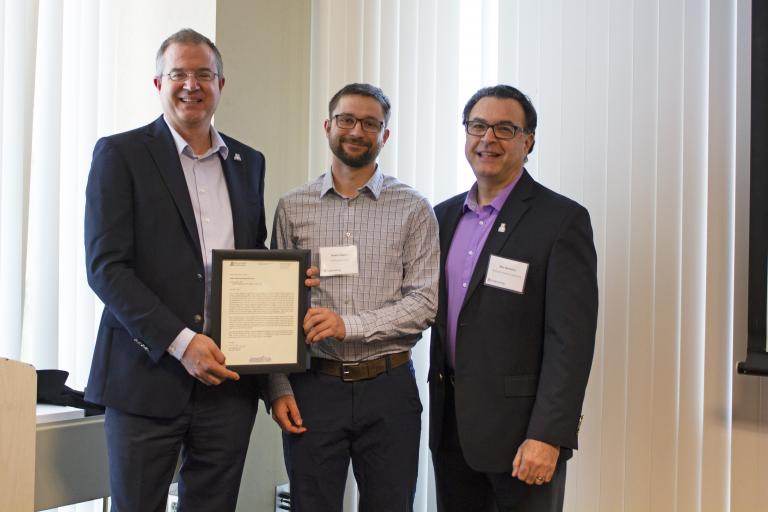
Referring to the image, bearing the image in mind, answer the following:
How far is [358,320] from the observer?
7.36 feet

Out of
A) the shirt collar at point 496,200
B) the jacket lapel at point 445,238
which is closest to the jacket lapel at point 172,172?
the jacket lapel at point 445,238

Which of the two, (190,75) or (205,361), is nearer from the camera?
(205,361)

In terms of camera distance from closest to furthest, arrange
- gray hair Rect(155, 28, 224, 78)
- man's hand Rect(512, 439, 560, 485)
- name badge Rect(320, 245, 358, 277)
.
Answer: man's hand Rect(512, 439, 560, 485) < gray hair Rect(155, 28, 224, 78) < name badge Rect(320, 245, 358, 277)

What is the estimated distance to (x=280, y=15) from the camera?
357 centimetres

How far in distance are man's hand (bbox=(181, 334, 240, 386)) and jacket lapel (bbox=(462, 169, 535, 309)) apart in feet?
2.48

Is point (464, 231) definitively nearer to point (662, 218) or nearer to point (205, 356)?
point (662, 218)

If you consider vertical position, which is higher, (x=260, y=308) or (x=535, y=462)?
(x=260, y=308)

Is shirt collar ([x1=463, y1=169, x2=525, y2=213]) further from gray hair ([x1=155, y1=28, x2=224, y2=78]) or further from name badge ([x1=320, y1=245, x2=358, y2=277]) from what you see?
gray hair ([x1=155, y1=28, x2=224, y2=78])

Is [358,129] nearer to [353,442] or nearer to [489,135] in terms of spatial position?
[489,135]

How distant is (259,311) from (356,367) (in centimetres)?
36

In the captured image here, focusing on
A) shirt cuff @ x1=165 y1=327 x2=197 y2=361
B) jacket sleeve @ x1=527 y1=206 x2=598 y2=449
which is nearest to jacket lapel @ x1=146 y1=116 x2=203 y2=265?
shirt cuff @ x1=165 y1=327 x2=197 y2=361

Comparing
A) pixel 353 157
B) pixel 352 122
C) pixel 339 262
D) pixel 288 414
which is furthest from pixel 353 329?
pixel 352 122

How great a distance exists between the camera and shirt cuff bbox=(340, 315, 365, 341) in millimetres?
2221

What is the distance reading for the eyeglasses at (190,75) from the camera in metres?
2.19
